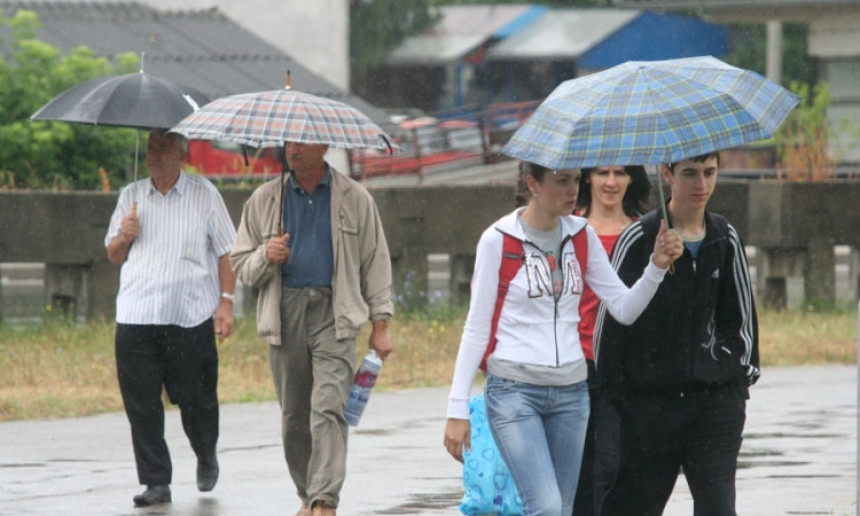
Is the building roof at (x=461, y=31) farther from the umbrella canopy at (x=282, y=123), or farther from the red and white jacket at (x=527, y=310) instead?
the red and white jacket at (x=527, y=310)

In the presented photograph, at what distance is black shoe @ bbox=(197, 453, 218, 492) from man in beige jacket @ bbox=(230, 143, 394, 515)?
33.5 inches

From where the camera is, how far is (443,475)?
9586mm

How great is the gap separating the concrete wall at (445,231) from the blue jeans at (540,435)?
10084mm

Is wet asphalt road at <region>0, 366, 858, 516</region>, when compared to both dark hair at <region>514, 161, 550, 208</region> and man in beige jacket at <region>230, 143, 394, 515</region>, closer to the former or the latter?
man in beige jacket at <region>230, 143, 394, 515</region>

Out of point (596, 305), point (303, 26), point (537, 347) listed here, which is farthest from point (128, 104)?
point (303, 26)

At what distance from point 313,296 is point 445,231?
372 inches

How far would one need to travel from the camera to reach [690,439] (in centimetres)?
601

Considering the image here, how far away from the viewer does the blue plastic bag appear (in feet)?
23.7

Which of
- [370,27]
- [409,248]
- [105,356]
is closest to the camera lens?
[105,356]

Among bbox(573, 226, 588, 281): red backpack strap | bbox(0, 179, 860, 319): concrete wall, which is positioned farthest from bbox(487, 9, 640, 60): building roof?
bbox(573, 226, 588, 281): red backpack strap

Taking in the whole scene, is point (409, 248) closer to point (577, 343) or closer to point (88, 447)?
point (88, 447)

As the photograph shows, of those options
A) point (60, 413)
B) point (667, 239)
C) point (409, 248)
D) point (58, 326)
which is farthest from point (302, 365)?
point (409, 248)

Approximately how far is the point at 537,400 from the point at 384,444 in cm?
487

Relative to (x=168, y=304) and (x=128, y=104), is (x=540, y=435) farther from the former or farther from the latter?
(x=128, y=104)
